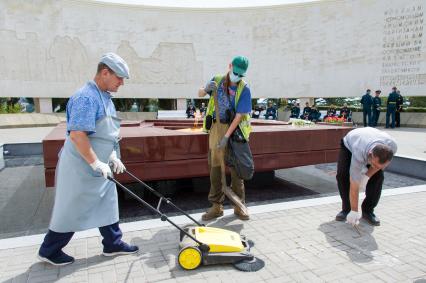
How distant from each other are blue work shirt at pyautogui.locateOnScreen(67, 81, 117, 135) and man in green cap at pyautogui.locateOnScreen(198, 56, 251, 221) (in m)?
1.36

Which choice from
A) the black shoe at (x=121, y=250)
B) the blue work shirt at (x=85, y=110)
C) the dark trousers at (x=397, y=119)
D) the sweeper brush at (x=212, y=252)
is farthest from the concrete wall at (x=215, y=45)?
the blue work shirt at (x=85, y=110)

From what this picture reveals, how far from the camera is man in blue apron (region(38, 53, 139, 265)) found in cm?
240

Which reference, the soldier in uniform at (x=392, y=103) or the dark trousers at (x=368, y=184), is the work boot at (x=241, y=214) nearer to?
the dark trousers at (x=368, y=184)

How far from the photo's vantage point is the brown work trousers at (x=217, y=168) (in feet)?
11.9

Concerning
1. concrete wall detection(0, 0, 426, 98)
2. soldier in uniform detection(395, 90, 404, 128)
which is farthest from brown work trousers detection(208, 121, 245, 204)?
concrete wall detection(0, 0, 426, 98)

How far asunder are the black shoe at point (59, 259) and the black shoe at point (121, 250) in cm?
28

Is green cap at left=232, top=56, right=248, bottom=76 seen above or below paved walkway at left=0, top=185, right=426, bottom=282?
above

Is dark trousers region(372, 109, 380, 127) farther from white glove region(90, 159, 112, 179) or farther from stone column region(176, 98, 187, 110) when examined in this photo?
white glove region(90, 159, 112, 179)

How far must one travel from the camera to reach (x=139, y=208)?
15.6ft

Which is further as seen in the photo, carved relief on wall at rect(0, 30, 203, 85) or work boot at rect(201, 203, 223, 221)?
carved relief on wall at rect(0, 30, 203, 85)

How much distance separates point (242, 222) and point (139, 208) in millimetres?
1740

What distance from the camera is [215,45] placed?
20234 mm

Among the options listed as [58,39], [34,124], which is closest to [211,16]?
[58,39]

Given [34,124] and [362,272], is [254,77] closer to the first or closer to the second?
[34,124]
